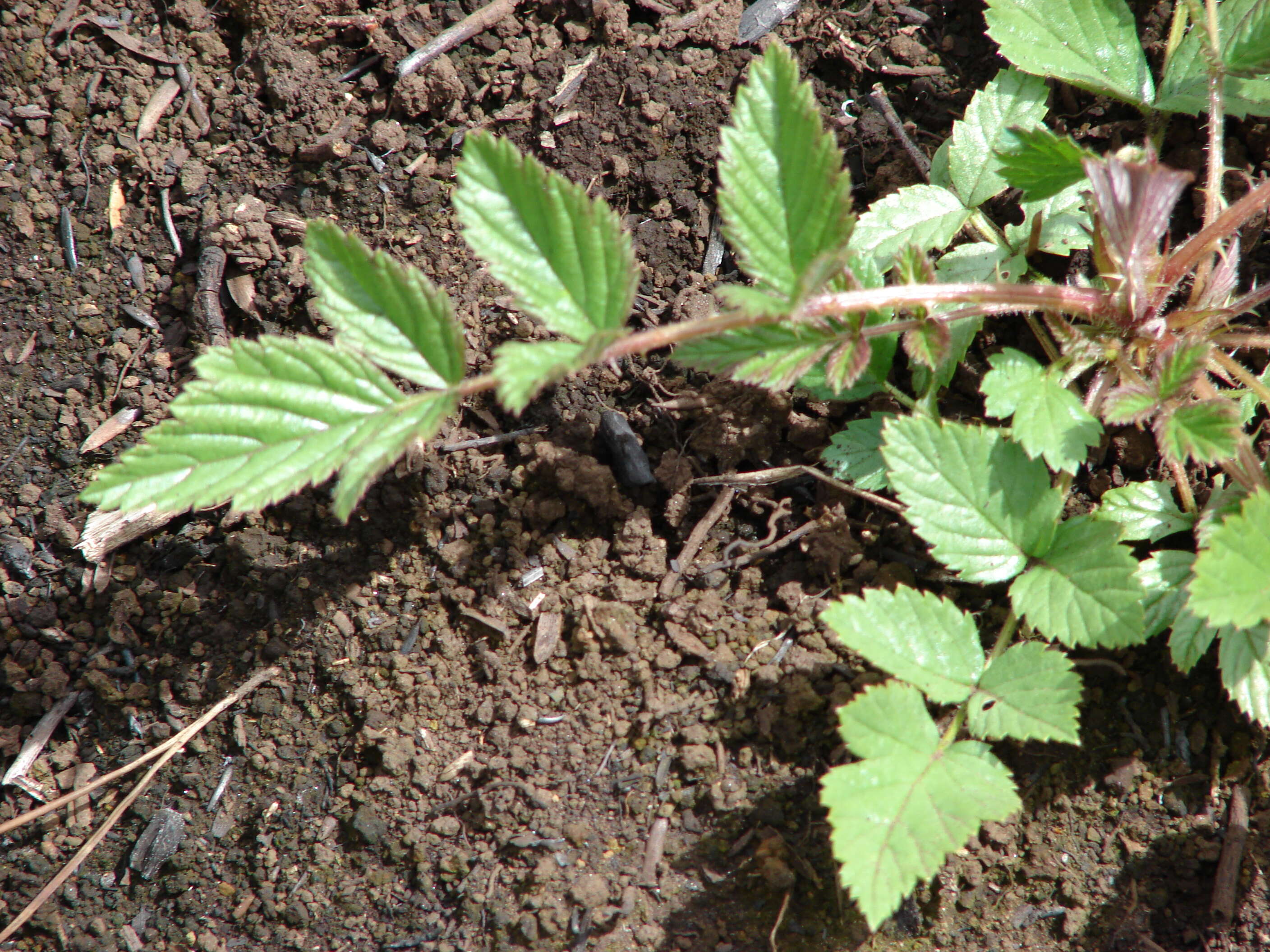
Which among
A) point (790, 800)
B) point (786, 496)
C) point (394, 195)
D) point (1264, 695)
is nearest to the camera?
point (1264, 695)

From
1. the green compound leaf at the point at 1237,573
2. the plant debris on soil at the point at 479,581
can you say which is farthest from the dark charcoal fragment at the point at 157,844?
the green compound leaf at the point at 1237,573

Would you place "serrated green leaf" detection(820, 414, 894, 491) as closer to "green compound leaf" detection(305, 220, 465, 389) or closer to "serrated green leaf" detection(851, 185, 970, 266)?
"serrated green leaf" detection(851, 185, 970, 266)

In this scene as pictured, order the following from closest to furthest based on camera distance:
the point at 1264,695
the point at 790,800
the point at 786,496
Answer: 1. the point at 1264,695
2. the point at 790,800
3. the point at 786,496

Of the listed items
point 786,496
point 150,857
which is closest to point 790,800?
→ point 786,496

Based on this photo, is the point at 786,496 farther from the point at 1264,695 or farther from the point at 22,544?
the point at 22,544

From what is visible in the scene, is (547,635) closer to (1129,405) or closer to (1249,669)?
(1129,405)

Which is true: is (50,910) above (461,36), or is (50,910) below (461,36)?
below
